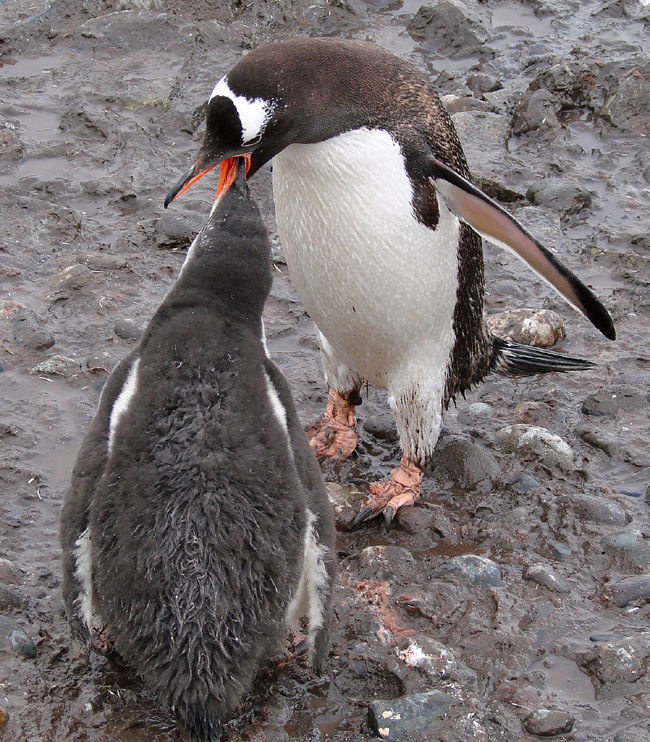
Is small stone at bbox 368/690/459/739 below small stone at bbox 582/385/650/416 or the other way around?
the other way around

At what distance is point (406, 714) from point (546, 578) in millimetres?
776

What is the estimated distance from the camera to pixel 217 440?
6.60 ft

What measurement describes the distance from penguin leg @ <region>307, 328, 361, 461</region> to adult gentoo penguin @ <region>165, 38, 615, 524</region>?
0.14m

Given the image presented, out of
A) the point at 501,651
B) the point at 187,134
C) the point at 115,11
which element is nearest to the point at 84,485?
the point at 501,651

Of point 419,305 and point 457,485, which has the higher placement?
point 419,305

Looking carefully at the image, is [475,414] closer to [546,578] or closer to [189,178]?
[546,578]

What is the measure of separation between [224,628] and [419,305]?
147 cm

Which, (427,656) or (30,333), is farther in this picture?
(30,333)

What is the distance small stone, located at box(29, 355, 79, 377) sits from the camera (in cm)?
357

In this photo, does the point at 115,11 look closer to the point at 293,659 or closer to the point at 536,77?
the point at 536,77

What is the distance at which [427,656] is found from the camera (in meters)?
2.46

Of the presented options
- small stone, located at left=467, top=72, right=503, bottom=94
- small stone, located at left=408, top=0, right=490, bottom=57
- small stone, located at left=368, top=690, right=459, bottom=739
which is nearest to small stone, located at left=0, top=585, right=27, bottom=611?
small stone, located at left=368, top=690, right=459, bottom=739

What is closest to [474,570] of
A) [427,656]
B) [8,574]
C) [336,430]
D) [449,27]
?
[427,656]

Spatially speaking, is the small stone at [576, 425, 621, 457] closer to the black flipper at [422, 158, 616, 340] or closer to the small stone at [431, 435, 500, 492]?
the small stone at [431, 435, 500, 492]
